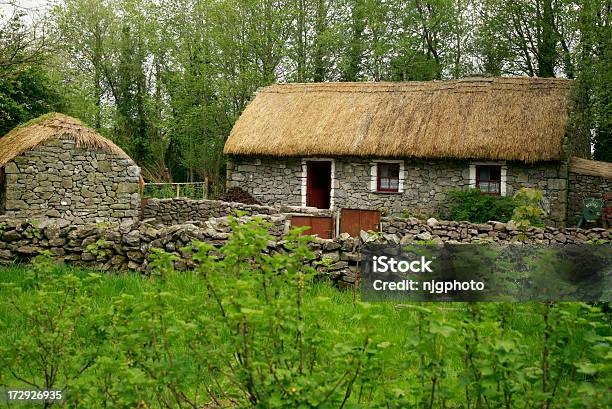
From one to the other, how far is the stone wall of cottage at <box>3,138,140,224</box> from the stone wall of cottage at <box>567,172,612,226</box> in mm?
11670

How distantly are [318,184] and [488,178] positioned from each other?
17.1ft

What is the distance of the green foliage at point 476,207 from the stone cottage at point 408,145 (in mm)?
580

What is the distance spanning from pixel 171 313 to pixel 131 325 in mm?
253

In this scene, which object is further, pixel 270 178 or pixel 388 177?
pixel 270 178

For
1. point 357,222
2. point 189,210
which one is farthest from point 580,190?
point 189,210

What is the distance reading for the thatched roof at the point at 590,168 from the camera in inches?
708

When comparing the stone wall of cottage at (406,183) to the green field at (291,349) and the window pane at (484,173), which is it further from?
the green field at (291,349)

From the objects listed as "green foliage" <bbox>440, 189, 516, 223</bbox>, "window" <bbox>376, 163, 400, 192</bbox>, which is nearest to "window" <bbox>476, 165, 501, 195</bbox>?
"green foliage" <bbox>440, 189, 516, 223</bbox>

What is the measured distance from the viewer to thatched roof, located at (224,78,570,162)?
18.1 metres

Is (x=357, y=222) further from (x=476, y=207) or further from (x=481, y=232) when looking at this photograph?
(x=476, y=207)

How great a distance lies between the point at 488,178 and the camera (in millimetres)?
18812

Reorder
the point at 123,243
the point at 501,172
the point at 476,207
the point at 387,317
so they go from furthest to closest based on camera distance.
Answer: the point at 501,172
the point at 476,207
the point at 123,243
the point at 387,317

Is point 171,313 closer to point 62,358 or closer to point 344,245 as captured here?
point 62,358

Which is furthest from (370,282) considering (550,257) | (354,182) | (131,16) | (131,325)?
(131,16)
